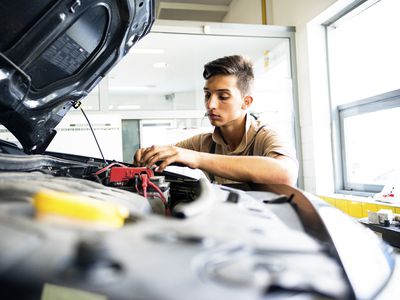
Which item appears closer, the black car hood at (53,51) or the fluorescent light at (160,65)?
the black car hood at (53,51)

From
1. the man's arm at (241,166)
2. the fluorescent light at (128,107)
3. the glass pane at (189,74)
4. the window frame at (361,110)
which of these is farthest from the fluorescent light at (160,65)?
the man's arm at (241,166)

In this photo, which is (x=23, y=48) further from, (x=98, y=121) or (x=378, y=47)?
(x=378, y=47)

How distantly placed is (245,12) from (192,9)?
801 millimetres

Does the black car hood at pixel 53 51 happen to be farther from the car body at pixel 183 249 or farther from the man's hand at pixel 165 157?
the man's hand at pixel 165 157

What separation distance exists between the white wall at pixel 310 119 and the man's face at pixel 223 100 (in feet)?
5.01

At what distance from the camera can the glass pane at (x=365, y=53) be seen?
7.60 ft

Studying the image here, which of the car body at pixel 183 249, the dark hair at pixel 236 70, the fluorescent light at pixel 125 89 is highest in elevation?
the fluorescent light at pixel 125 89

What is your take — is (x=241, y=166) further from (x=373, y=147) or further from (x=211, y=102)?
(x=373, y=147)

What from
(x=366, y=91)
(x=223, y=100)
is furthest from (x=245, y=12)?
(x=223, y=100)

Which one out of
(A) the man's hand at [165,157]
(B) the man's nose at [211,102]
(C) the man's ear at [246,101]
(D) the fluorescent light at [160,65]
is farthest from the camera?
(D) the fluorescent light at [160,65]

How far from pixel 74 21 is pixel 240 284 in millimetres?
960

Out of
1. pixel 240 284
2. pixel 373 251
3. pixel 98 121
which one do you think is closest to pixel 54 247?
pixel 240 284

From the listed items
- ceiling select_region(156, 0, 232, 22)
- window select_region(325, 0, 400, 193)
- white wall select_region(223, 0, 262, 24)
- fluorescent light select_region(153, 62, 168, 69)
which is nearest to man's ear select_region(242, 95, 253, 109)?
window select_region(325, 0, 400, 193)

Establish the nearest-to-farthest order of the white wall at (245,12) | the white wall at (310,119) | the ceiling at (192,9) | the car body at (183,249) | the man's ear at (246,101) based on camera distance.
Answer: the car body at (183,249)
the man's ear at (246,101)
the white wall at (310,119)
the white wall at (245,12)
the ceiling at (192,9)
